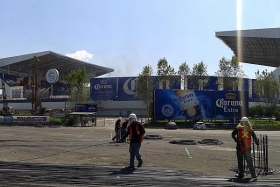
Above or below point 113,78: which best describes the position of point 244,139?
below

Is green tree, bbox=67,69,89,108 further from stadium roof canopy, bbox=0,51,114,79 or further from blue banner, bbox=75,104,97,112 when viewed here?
stadium roof canopy, bbox=0,51,114,79

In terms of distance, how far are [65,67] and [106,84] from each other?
26023 mm

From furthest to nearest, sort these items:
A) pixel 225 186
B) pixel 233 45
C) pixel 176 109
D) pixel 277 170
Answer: pixel 233 45 < pixel 176 109 < pixel 277 170 < pixel 225 186

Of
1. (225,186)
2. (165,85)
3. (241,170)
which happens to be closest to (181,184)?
(225,186)

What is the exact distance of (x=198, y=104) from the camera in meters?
54.4

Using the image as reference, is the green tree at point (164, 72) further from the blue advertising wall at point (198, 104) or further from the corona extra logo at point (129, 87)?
the corona extra logo at point (129, 87)

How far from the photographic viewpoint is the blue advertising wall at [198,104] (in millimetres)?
53844

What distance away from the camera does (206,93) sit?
179 feet

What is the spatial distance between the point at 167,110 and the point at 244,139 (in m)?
44.7

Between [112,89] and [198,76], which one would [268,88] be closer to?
[198,76]

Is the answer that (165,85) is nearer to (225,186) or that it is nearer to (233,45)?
(233,45)

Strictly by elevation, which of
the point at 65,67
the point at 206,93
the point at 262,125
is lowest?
the point at 262,125

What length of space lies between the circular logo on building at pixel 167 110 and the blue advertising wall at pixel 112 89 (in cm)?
4103

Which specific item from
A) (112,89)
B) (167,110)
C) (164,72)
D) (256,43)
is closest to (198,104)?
(167,110)
